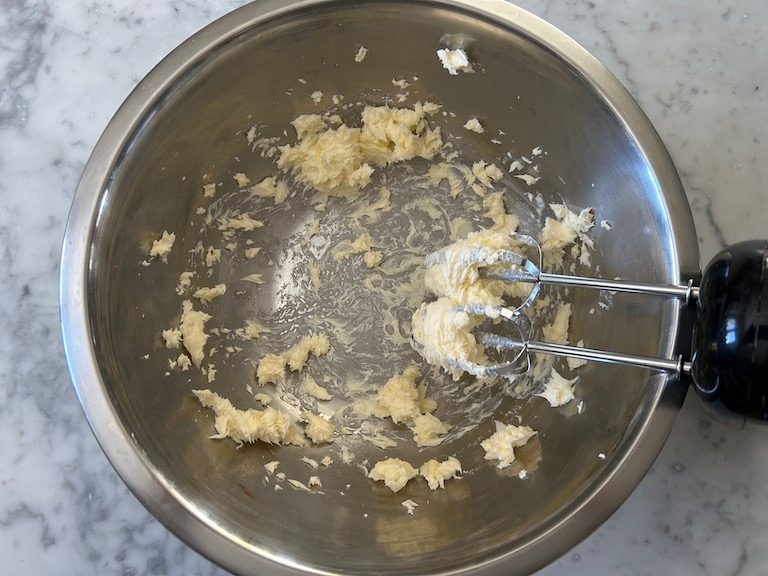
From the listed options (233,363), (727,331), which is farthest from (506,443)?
(233,363)

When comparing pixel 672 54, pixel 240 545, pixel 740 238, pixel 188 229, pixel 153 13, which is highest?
pixel 672 54

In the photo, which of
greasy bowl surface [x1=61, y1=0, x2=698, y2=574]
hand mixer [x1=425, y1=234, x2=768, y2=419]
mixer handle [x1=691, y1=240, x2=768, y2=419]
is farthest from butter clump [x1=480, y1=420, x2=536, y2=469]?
mixer handle [x1=691, y1=240, x2=768, y2=419]

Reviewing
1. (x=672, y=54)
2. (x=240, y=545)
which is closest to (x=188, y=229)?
(x=240, y=545)

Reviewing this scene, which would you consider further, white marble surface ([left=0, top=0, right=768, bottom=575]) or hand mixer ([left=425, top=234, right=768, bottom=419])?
white marble surface ([left=0, top=0, right=768, bottom=575])

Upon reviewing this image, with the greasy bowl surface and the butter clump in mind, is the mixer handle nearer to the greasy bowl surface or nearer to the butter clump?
the greasy bowl surface

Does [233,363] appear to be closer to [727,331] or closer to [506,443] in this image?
[506,443]

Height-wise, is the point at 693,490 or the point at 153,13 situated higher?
the point at 153,13

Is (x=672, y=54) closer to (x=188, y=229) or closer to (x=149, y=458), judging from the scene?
(x=188, y=229)
